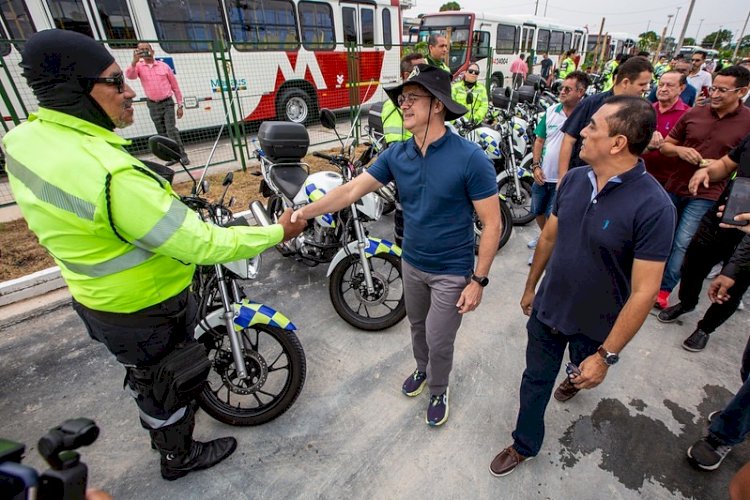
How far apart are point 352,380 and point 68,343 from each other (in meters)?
2.26

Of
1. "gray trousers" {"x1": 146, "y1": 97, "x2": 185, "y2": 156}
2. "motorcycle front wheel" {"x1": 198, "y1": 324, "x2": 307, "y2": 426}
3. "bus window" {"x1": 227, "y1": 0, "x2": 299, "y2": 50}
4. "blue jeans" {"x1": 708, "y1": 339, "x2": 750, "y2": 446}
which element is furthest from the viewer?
"bus window" {"x1": 227, "y1": 0, "x2": 299, "y2": 50}

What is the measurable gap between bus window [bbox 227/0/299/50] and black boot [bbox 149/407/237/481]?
7401 millimetres

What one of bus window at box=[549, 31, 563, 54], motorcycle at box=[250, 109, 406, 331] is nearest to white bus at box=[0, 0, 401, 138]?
motorcycle at box=[250, 109, 406, 331]

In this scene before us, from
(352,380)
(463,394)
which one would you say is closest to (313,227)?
(352,380)

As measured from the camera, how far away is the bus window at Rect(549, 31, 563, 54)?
18484 millimetres

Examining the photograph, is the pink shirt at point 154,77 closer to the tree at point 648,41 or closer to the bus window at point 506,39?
the bus window at point 506,39

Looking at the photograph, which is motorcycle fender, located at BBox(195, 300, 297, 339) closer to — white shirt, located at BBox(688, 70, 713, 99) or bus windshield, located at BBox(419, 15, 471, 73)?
white shirt, located at BBox(688, 70, 713, 99)

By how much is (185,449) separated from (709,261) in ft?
12.1

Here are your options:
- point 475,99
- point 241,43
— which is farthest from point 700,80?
point 241,43

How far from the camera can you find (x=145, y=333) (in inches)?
61.6

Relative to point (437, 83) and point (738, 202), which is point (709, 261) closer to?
point (738, 202)

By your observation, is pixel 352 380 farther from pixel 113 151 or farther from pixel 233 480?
pixel 113 151

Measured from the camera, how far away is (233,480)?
1948 millimetres

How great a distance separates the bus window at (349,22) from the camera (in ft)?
30.4
